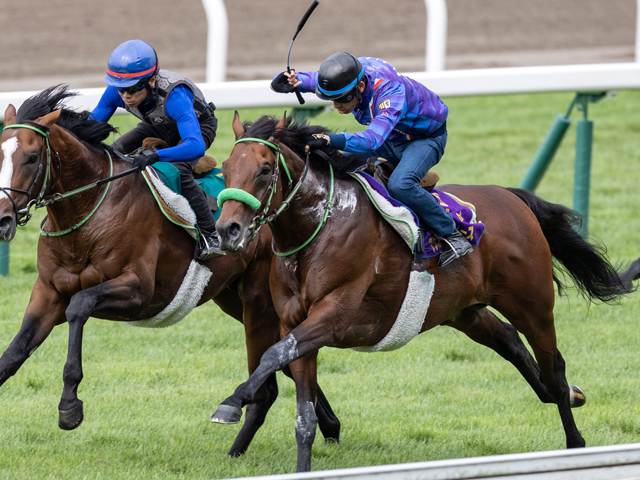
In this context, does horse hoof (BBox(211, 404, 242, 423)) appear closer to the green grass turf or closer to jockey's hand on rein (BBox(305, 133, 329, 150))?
the green grass turf

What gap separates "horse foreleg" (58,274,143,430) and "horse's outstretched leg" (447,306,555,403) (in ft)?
6.66

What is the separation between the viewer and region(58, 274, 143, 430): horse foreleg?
4250mm

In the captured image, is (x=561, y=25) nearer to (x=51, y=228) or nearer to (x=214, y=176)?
(x=214, y=176)

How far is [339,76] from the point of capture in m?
4.30

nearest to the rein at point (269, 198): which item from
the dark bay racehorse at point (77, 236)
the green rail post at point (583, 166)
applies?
the dark bay racehorse at point (77, 236)

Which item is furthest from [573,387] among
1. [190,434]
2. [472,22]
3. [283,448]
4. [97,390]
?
[472,22]

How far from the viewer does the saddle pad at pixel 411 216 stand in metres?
4.54

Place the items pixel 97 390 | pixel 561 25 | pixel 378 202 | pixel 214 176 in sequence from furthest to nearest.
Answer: pixel 561 25 < pixel 97 390 < pixel 214 176 < pixel 378 202

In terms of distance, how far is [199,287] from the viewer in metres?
5.07

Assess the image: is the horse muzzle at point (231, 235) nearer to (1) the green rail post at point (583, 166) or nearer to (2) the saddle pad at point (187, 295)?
(2) the saddle pad at point (187, 295)

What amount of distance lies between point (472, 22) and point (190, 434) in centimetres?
1271

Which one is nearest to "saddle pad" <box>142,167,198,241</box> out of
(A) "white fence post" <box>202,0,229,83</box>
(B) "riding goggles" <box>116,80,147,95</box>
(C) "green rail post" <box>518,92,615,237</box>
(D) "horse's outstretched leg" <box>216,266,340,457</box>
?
(B) "riding goggles" <box>116,80,147,95</box>

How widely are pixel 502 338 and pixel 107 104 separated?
2.82m

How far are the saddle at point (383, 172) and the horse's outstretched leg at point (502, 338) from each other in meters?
0.96
